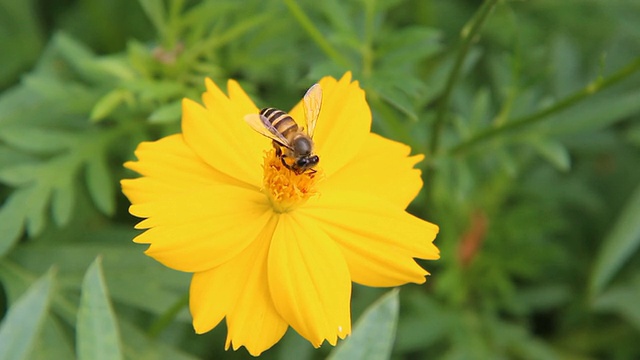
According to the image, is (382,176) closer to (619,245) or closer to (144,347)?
(144,347)

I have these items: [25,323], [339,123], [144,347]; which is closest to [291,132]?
[339,123]

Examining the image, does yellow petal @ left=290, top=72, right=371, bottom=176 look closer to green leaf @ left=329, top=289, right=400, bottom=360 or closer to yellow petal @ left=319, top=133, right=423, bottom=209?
yellow petal @ left=319, top=133, right=423, bottom=209

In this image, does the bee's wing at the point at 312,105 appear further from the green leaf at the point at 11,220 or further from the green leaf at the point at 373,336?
the green leaf at the point at 11,220

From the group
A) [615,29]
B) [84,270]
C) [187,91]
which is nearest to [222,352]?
[84,270]

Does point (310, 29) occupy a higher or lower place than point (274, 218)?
higher

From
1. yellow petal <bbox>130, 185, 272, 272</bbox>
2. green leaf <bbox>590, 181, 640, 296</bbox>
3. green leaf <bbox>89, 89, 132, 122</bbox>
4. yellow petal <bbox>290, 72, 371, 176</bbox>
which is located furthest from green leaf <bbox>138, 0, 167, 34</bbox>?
green leaf <bbox>590, 181, 640, 296</bbox>
